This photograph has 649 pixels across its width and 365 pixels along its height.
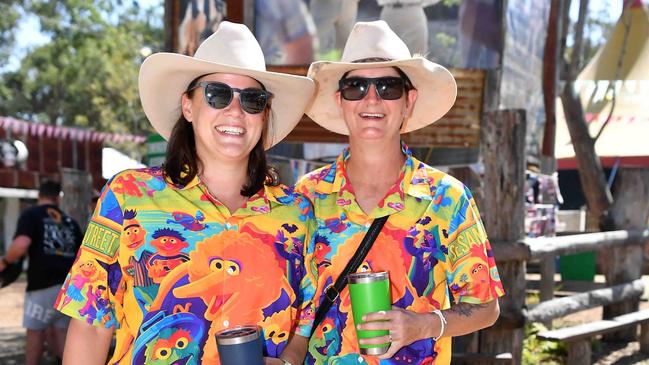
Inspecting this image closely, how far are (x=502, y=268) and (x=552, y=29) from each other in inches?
317

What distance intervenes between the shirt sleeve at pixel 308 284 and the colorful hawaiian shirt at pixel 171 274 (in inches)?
4.0

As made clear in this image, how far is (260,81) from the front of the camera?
2533mm

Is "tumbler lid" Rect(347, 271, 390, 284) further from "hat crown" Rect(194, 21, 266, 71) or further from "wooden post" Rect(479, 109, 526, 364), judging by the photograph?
"wooden post" Rect(479, 109, 526, 364)

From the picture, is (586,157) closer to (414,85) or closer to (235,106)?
(414,85)

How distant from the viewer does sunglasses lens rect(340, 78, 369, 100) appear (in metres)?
2.59

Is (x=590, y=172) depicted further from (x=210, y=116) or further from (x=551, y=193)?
(x=210, y=116)

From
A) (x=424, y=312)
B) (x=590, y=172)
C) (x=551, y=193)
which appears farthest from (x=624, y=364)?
(x=424, y=312)

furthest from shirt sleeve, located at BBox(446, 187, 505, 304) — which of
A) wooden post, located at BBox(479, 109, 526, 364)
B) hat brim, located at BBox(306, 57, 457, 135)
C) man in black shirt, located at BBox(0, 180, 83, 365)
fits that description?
man in black shirt, located at BBox(0, 180, 83, 365)

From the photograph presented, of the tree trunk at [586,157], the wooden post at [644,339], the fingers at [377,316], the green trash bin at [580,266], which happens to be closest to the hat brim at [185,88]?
the fingers at [377,316]

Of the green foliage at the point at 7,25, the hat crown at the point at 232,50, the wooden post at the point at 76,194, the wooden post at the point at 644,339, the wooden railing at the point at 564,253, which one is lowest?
the wooden post at the point at 644,339

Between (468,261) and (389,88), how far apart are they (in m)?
0.66

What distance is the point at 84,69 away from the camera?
1296 inches

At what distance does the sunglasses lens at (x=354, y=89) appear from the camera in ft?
8.50

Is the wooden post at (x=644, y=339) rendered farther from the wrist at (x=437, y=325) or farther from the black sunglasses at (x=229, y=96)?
the black sunglasses at (x=229, y=96)
